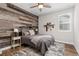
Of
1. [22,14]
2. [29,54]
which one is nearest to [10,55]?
[29,54]

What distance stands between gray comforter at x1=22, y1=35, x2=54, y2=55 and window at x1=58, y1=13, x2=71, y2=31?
32 centimetres

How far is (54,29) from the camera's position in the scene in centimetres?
157

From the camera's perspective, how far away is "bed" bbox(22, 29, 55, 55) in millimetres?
1636

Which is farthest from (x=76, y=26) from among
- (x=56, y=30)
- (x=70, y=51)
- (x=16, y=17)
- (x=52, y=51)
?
(x=16, y=17)

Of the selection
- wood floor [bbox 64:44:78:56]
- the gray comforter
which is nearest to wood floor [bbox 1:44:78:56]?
wood floor [bbox 64:44:78:56]

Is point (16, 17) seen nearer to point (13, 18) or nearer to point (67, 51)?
point (13, 18)

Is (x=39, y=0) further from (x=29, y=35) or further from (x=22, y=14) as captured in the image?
(x=29, y=35)

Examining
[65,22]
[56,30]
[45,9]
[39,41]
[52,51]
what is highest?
[45,9]

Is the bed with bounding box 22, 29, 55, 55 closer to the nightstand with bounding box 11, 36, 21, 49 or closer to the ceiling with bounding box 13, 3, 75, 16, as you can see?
the nightstand with bounding box 11, 36, 21, 49

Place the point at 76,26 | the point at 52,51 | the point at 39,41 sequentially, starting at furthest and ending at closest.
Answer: the point at 39,41 → the point at 52,51 → the point at 76,26

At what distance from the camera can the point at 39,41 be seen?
1729 millimetres

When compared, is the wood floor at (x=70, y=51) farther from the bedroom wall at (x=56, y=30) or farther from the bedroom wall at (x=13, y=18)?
the bedroom wall at (x=13, y=18)

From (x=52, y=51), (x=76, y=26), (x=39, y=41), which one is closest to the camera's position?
(x=76, y=26)

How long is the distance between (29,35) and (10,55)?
1.75 ft
